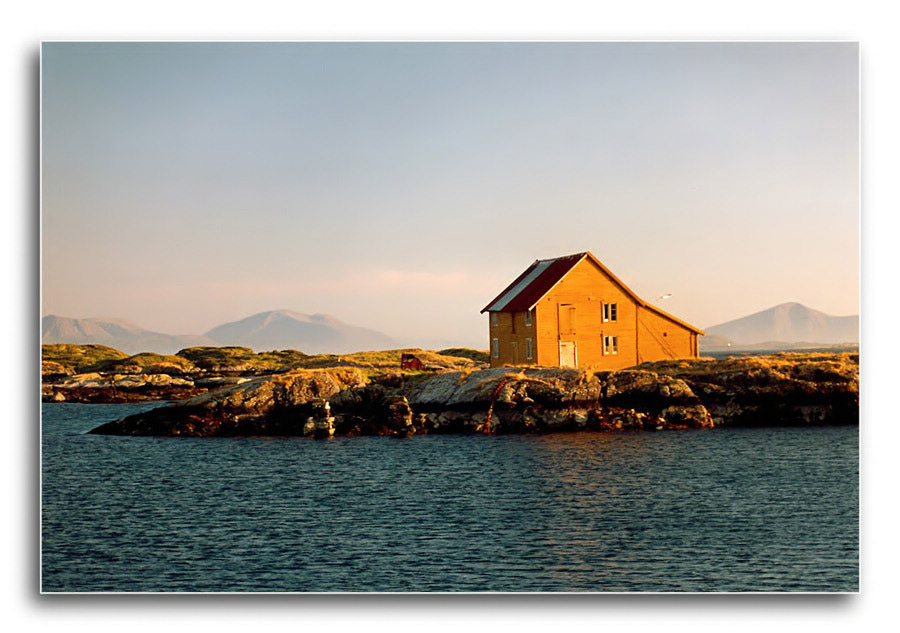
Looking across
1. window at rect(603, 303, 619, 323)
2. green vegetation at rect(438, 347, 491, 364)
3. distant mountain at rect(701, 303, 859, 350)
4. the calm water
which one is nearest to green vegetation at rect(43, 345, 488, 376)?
green vegetation at rect(438, 347, 491, 364)

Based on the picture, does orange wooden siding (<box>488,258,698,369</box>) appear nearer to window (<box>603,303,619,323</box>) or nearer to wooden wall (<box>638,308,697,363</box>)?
wooden wall (<box>638,308,697,363</box>)

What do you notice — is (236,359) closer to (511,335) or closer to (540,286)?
(511,335)

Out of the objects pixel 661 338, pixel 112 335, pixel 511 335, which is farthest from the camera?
pixel 661 338

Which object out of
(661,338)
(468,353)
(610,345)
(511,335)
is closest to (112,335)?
(511,335)

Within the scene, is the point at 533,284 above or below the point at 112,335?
above

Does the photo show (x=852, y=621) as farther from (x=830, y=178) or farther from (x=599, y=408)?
(x=599, y=408)

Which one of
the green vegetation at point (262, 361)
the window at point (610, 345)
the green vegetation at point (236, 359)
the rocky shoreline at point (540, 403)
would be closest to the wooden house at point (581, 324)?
the window at point (610, 345)

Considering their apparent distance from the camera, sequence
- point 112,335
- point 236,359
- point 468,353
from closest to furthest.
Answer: point 112,335, point 468,353, point 236,359

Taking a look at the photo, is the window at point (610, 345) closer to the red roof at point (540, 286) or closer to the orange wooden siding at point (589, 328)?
the orange wooden siding at point (589, 328)
